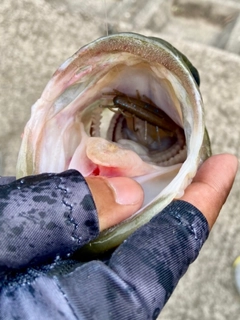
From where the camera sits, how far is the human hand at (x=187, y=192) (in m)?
0.91

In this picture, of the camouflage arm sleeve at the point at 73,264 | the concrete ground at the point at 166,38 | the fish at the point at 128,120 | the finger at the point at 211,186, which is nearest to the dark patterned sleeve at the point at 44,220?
the camouflage arm sleeve at the point at 73,264

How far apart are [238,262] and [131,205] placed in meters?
1.05

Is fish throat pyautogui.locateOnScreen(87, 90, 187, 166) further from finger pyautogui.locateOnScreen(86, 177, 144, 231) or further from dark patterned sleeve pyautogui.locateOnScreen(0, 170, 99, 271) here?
dark patterned sleeve pyautogui.locateOnScreen(0, 170, 99, 271)

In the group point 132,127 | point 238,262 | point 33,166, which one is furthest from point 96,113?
point 238,262

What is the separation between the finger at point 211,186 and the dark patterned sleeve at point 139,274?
6 centimetres

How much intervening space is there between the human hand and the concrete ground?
87cm

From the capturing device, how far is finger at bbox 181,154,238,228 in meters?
0.99

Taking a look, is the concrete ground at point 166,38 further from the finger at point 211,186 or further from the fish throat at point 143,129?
the finger at point 211,186

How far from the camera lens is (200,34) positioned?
234cm

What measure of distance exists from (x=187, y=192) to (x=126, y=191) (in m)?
0.14

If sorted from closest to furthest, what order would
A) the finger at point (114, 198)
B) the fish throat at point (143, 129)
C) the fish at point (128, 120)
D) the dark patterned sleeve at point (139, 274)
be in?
the dark patterned sleeve at point (139, 274)
the finger at point (114, 198)
the fish at point (128, 120)
the fish throat at point (143, 129)

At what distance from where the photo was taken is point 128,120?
137 cm

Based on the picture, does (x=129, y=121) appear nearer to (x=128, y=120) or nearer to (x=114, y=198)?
(x=128, y=120)

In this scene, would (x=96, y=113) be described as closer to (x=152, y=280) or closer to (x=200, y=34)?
(x=152, y=280)
